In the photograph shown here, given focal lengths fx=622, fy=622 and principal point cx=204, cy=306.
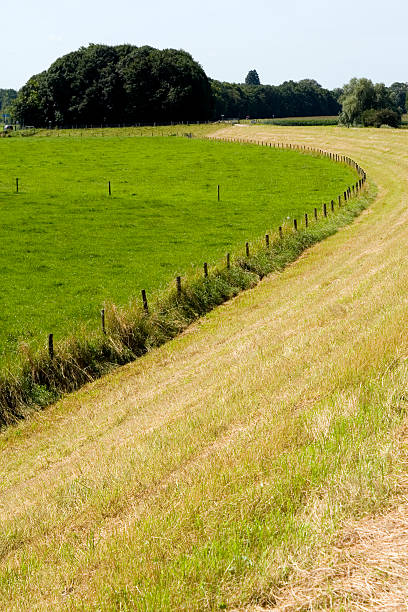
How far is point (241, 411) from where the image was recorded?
1025cm

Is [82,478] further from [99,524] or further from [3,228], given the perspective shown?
[3,228]

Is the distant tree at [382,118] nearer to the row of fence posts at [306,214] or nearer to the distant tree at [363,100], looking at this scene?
the distant tree at [363,100]

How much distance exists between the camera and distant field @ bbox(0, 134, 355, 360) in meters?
24.6

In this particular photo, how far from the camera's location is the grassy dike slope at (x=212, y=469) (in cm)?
559

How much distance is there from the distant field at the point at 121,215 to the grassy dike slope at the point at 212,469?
5954 mm

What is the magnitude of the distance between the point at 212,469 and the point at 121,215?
37.2 meters

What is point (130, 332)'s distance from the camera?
19.8 meters

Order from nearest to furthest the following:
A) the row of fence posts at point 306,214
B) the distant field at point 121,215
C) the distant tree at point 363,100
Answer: the row of fence posts at point 306,214
the distant field at point 121,215
the distant tree at point 363,100

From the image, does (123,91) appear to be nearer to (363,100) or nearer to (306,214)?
(363,100)

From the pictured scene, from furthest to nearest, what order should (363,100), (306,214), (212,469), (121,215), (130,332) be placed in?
(363,100) → (121,215) → (306,214) → (130,332) → (212,469)

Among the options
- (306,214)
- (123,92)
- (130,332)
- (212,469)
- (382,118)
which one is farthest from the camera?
(123,92)

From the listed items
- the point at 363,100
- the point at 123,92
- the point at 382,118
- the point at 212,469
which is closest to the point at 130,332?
the point at 212,469

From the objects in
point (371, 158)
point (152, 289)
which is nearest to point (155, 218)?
point (152, 289)

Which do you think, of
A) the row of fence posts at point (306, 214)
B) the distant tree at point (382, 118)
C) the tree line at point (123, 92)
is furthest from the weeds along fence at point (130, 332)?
the tree line at point (123, 92)
